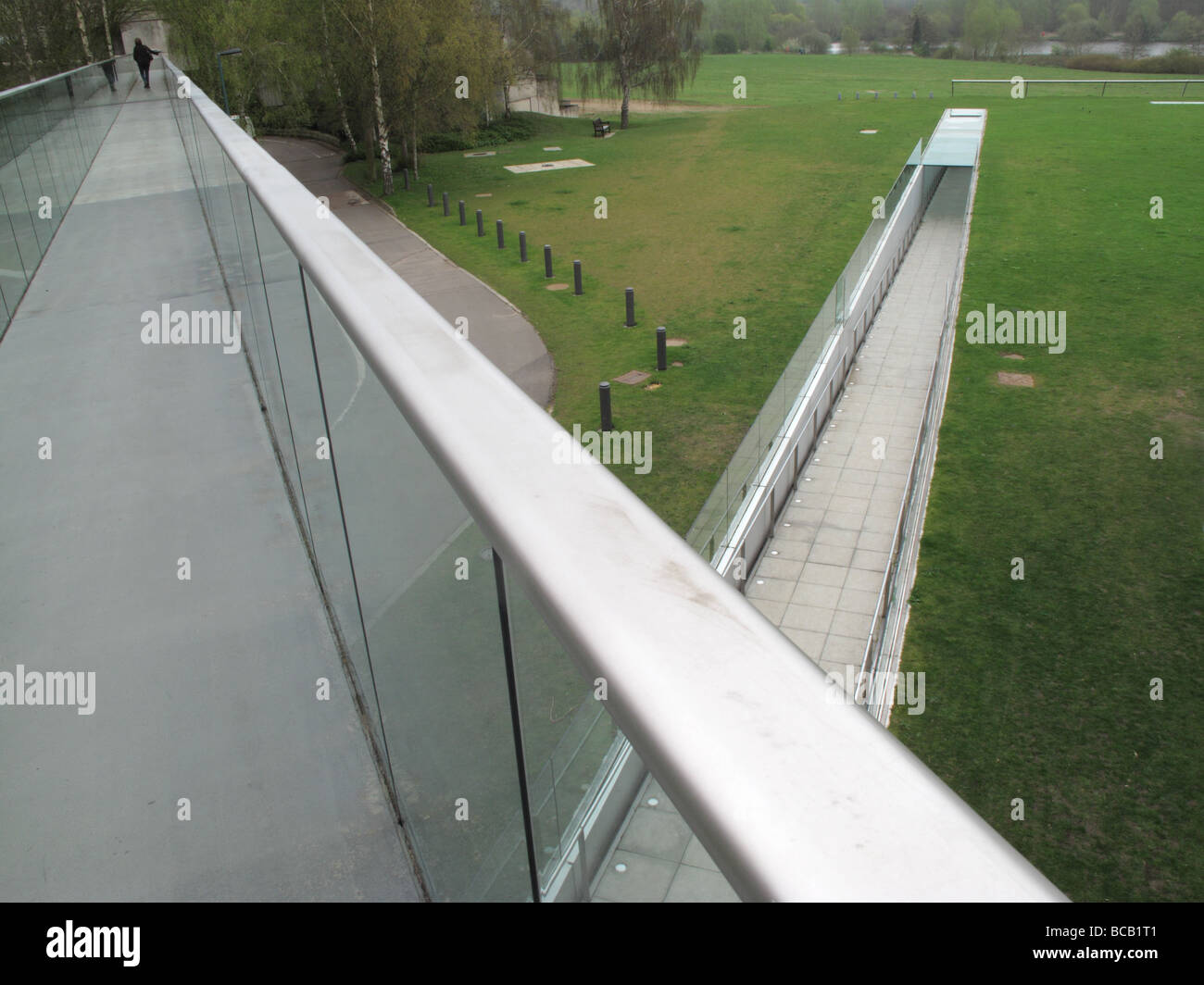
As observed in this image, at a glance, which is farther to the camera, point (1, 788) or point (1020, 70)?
point (1020, 70)

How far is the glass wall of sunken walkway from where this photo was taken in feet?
1.90

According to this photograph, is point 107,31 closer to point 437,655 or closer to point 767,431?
point 767,431

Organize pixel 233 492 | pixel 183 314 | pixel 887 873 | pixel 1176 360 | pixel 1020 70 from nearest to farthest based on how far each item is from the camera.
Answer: pixel 887 873, pixel 233 492, pixel 183 314, pixel 1176 360, pixel 1020 70

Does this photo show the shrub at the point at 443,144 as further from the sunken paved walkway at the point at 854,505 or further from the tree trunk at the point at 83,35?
the sunken paved walkway at the point at 854,505

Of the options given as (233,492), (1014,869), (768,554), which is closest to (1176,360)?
(768,554)

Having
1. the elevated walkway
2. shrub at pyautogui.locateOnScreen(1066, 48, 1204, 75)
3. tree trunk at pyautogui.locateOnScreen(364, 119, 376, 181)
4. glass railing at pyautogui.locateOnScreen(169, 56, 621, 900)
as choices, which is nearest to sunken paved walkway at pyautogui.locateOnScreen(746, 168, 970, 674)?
the elevated walkway

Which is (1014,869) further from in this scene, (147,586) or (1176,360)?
(1176,360)

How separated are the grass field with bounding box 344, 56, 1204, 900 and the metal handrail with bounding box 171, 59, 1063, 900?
9.53m

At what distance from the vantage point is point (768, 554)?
46.2ft

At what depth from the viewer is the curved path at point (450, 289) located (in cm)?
1895

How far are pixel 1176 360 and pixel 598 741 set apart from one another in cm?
2214

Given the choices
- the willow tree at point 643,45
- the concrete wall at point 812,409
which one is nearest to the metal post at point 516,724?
the concrete wall at point 812,409

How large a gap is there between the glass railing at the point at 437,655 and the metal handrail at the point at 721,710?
71mm

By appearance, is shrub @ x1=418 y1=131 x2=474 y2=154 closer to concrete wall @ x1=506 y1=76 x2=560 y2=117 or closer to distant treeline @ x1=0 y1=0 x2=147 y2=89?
concrete wall @ x1=506 y1=76 x2=560 y2=117
